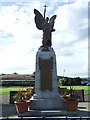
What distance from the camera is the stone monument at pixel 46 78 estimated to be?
1722cm

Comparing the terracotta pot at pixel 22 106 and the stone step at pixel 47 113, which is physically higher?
the terracotta pot at pixel 22 106

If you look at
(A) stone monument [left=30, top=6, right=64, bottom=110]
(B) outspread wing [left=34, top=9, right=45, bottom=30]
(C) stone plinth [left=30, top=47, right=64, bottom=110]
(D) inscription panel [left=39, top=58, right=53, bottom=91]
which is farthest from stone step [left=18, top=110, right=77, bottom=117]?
(B) outspread wing [left=34, top=9, right=45, bottom=30]

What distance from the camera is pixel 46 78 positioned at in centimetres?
1789

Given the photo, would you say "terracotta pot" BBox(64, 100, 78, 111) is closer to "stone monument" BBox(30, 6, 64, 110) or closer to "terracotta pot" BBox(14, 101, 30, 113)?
"stone monument" BBox(30, 6, 64, 110)

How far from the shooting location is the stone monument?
1722 centimetres

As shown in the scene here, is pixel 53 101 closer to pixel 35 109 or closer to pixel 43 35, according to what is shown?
pixel 35 109

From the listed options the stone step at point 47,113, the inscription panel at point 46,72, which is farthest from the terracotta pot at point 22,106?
the inscription panel at point 46,72

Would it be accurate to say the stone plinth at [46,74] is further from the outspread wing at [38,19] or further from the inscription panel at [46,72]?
the outspread wing at [38,19]

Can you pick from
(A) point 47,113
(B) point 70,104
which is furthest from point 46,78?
(A) point 47,113

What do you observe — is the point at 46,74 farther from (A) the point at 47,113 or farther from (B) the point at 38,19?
(B) the point at 38,19

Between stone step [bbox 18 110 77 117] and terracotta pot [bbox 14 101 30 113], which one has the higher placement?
terracotta pot [bbox 14 101 30 113]

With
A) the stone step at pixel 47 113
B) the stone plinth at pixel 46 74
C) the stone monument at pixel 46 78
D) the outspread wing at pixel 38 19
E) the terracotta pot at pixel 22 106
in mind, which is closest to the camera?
the stone step at pixel 47 113

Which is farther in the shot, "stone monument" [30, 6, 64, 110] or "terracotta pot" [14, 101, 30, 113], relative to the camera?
"stone monument" [30, 6, 64, 110]

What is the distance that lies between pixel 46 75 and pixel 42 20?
10.2ft
